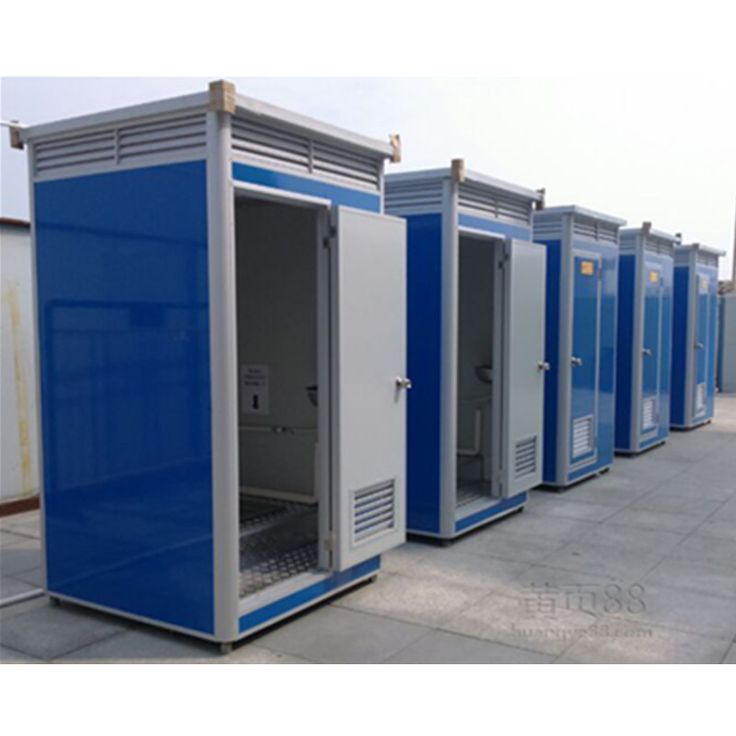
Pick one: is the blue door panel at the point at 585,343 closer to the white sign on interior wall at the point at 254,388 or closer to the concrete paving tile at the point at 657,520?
the concrete paving tile at the point at 657,520

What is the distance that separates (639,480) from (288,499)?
3524mm

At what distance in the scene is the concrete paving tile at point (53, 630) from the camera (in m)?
3.82

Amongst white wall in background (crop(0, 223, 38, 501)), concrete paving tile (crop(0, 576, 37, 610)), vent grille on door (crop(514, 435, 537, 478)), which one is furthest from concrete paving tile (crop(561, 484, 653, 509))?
white wall in background (crop(0, 223, 38, 501))

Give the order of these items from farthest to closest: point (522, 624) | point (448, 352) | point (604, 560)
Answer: point (448, 352) → point (604, 560) → point (522, 624)

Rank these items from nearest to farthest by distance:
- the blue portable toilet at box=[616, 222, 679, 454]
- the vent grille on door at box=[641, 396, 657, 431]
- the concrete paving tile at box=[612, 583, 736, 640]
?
1. the concrete paving tile at box=[612, 583, 736, 640]
2. the blue portable toilet at box=[616, 222, 679, 454]
3. the vent grille on door at box=[641, 396, 657, 431]

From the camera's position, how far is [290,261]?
19.0 feet

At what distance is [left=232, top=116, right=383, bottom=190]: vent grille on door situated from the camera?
367 cm

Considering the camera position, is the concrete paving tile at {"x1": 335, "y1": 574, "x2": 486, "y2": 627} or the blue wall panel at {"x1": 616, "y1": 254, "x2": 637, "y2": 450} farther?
the blue wall panel at {"x1": 616, "y1": 254, "x2": 637, "y2": 450}

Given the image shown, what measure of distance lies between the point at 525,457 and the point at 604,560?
1.20 m

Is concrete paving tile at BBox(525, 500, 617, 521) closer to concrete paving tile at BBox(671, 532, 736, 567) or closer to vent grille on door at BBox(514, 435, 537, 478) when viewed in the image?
vent grille on door at BBox(514, 435, 537, 478)

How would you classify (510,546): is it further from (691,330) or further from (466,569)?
(691,330)

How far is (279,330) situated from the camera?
591cm

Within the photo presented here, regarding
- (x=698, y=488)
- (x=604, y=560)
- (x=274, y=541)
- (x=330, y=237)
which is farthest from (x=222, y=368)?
(x=698, y=488)

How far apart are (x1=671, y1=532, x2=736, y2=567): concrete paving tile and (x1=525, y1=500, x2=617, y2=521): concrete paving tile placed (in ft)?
2.50
